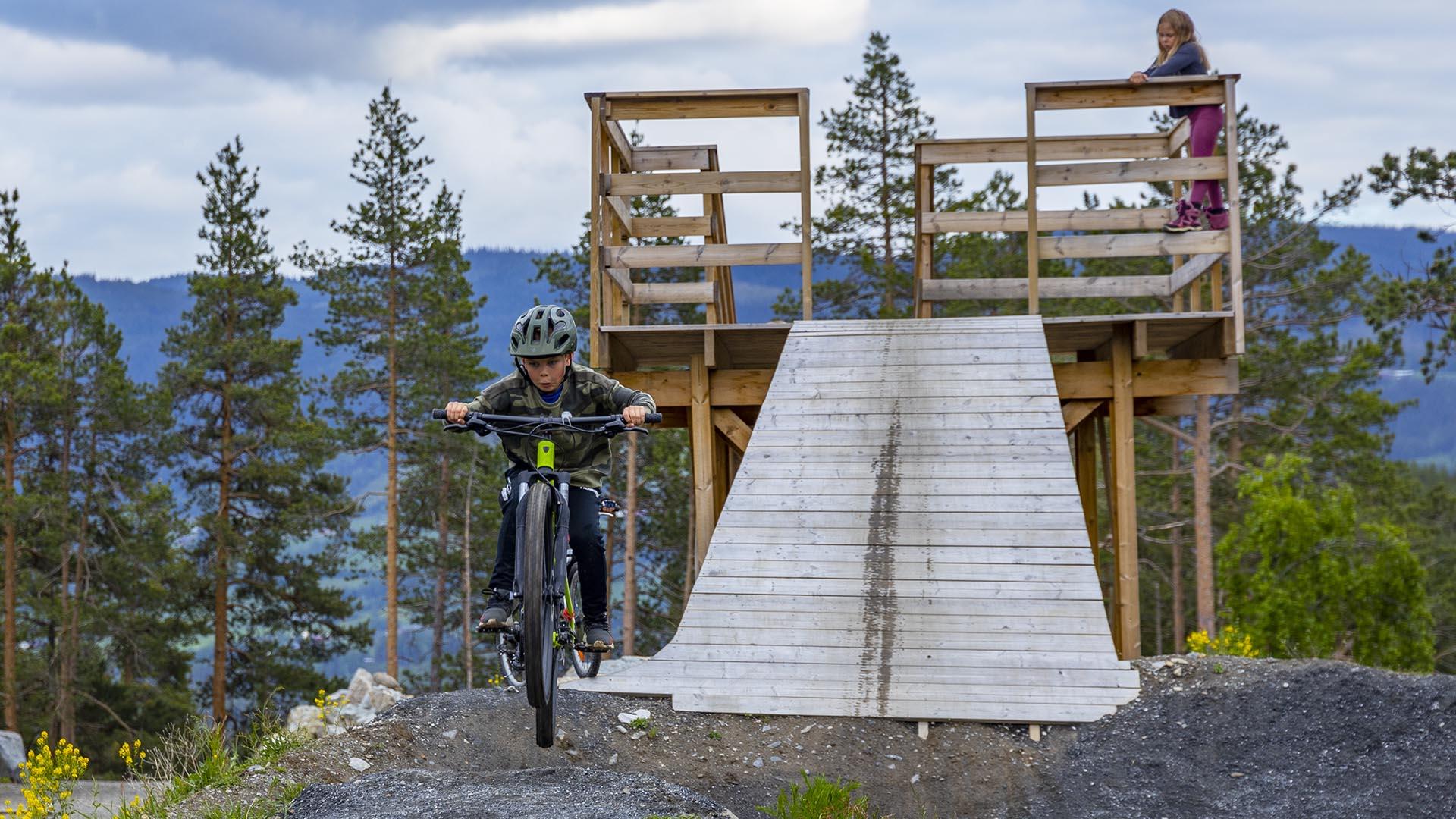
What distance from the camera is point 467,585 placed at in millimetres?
36125

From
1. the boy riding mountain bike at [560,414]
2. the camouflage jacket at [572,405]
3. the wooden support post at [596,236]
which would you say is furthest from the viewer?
the wooden support post at [596,236]

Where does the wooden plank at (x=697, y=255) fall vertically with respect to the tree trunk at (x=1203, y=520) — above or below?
above

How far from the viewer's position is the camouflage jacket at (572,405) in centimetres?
667

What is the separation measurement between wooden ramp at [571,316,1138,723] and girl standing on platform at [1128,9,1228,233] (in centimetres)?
203

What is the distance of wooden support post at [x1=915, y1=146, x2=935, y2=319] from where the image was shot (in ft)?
44.2

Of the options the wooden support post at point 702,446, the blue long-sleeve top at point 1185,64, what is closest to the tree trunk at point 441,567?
the wooden support post at point 702,446

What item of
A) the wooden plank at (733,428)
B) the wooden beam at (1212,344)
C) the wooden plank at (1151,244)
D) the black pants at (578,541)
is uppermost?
the wooden plank at (1151,244)

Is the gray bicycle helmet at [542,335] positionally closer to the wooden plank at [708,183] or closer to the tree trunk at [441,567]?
the wooden plank at [708,183]

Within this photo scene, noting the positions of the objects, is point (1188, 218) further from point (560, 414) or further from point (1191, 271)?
point (560, 414)

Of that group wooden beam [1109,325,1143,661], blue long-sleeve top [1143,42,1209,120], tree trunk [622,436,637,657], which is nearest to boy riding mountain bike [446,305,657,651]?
wooden beam [1109,325,1143,661]

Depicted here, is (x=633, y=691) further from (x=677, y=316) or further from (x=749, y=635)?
(x=677, y=316)

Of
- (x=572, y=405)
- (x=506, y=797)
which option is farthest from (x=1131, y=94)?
(x=506, y=797)

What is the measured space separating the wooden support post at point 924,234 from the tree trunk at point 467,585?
2190 centimetres

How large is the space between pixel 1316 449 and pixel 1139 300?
537 cm
